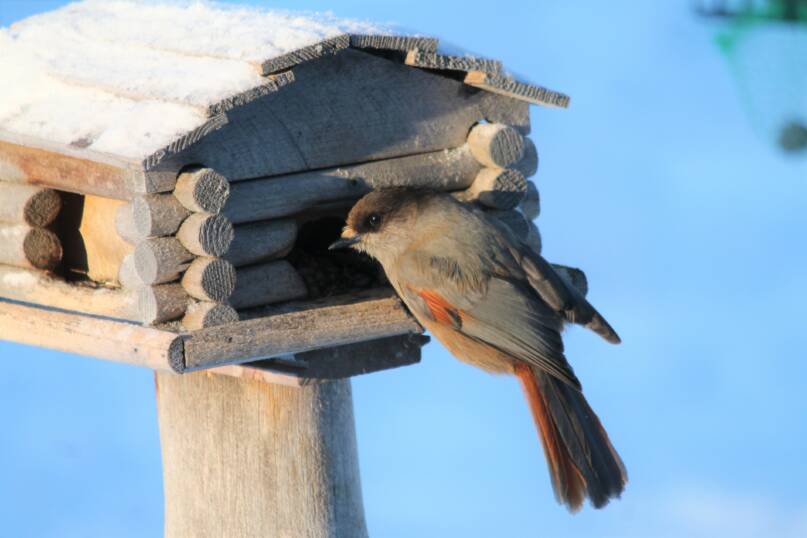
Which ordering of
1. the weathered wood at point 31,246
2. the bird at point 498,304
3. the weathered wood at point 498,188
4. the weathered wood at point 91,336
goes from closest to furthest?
the weathered wood at point 91,336, the bird at point 498,304, the weathered wood at point 31,246, the weathered wood at point 498,188

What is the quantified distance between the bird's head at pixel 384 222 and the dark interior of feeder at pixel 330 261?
0.59 feet

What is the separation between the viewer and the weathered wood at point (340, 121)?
4188 mm

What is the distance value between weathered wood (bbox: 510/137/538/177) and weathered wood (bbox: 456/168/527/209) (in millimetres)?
49

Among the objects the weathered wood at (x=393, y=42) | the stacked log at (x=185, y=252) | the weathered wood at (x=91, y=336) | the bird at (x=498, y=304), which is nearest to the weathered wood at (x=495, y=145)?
the bird at (x=498, y=304)

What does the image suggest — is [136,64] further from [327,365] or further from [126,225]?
[327,365]

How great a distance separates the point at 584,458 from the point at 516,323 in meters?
0.48

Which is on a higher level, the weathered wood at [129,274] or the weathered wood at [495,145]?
the weathered wood at [495,145]

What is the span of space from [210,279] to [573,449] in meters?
1.27

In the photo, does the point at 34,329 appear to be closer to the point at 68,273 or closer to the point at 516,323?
the point at 68,273

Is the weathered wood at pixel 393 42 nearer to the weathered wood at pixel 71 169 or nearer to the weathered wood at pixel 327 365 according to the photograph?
the weathered wood at pixel 71 169

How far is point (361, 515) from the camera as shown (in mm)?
4848

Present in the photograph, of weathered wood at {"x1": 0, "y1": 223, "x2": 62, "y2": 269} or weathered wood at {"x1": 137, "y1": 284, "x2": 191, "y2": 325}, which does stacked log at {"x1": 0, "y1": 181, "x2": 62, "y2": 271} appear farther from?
weathered wood at {"x1": 137, "y1": 284, "x2": 191, "y2": 325}

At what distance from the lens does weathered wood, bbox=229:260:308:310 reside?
14.0 ft

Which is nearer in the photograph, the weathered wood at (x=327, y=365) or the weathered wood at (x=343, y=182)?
the weathered wood at (x=343, y=182)
